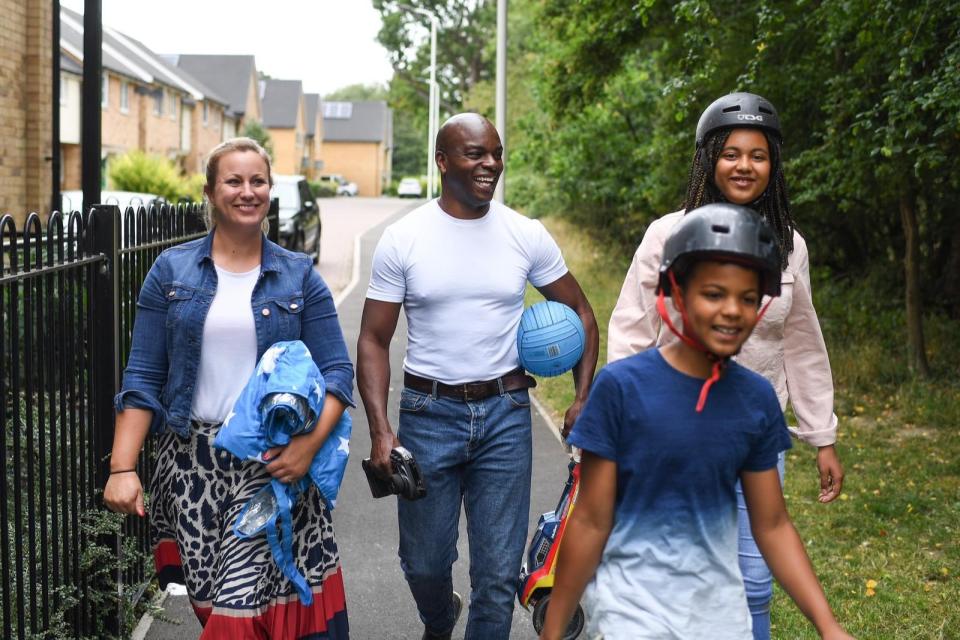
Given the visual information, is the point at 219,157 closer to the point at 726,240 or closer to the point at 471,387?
the point at 471,387

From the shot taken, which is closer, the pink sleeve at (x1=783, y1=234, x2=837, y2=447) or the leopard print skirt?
the leopard print skirt

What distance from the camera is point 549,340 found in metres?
4.18

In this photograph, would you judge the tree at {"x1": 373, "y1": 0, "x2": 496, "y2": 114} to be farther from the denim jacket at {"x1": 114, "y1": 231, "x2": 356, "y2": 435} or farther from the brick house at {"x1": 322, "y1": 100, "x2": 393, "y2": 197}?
the denim jacket at {"x1": 114, "y1": 231, "x2": 356, "y2": 435}

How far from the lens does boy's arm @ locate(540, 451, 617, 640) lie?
2.65 m

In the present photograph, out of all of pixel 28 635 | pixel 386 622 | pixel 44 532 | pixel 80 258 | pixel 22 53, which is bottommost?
pixel 386 622

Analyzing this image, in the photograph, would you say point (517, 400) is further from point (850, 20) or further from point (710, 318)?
point (850, 20)

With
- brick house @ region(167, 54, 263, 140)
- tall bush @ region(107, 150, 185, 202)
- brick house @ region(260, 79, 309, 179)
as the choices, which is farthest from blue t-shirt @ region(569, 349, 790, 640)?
brick house @ region(260, 79, 309, 179)

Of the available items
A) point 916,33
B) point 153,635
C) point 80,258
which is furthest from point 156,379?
point 916,33

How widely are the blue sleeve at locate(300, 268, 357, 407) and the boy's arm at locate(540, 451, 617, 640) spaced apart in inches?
49.2

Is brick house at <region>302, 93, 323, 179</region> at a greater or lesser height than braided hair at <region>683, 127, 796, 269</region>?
greater

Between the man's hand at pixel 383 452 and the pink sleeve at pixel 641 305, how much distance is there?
2.90ft

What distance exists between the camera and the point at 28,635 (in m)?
3.93

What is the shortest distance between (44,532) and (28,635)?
35cm

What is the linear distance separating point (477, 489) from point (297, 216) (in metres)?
18.7
